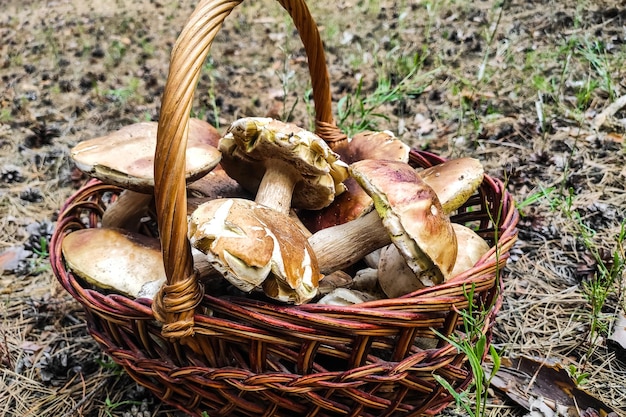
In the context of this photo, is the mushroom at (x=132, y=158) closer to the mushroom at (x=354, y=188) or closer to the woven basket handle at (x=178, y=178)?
the woven basket handle at (x=178, y=178)

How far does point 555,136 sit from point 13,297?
3.04m

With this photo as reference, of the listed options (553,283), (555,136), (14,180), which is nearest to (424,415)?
(553,283)

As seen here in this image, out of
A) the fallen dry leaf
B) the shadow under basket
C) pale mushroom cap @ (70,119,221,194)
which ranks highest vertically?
pale mushroom cap @ (70,119,221,194)

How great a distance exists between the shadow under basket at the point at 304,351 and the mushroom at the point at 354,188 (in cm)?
52

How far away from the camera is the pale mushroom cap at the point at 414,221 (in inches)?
51.6

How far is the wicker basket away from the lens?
1.19 metres

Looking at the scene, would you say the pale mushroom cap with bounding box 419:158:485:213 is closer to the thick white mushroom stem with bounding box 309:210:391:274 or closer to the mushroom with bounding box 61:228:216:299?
the thick white mushroom stem with bounding box 309:210:391:274

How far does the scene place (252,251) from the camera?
119cm

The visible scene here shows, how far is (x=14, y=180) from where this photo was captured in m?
3.12

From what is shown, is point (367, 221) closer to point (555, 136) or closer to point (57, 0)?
point (555, 136)

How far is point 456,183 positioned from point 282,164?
1.92 ft

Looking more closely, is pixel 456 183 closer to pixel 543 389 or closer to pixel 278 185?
pixel 278 185

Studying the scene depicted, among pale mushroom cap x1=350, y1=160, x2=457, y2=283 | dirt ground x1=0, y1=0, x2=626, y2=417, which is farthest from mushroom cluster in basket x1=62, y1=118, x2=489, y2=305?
dirt ground x1=0, y1=0, x2=626, y2=417

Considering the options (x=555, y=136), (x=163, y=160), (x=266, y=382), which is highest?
(x=163, y=160)
